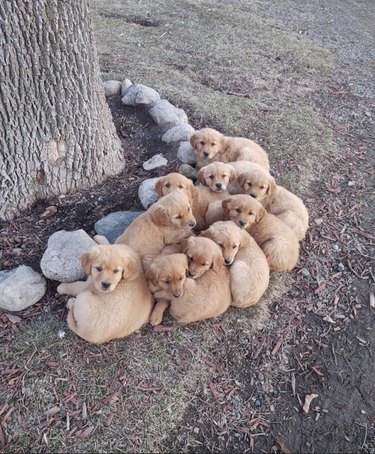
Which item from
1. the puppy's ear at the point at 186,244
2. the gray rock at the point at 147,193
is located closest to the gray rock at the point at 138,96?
the gray rock at the point at 147,193

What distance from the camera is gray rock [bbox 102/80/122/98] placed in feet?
22.2

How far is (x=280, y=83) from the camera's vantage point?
26.8 ft

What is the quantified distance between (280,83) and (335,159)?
8.56ft

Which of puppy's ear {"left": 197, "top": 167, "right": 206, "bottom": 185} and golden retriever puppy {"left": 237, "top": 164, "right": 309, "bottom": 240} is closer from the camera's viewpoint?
golden retriever puppy {"left": 237, "top": 164, "right": 309, "bottom": 240}

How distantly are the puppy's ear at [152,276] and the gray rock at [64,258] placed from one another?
28.7 inches

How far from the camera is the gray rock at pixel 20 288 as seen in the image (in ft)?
12.3

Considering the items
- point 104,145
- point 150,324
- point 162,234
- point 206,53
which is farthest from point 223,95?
point 150,324

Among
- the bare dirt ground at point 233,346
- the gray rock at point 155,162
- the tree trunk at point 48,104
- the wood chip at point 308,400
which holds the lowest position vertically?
the wood chip at point 308,400

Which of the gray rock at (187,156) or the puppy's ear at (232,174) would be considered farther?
the gray rock at (187,156)

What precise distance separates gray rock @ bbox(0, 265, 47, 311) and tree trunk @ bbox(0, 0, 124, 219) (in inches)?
39.0

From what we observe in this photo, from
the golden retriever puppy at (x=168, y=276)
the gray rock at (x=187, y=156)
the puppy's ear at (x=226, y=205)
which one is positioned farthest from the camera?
the gray rock at (x=187, y=156)

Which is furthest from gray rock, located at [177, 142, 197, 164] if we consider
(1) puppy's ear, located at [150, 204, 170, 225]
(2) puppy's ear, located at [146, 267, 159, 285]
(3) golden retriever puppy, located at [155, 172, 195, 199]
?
(2) puppy's ear, located at [146, 267, 159, 285]

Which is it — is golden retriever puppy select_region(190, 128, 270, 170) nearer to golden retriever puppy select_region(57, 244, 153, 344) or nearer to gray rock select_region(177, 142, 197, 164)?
gray rock select_region(177, 142, 197, 164)

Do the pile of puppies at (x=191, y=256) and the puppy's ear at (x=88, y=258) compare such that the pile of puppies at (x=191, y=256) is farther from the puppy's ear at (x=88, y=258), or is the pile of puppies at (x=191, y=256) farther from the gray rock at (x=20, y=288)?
the gray rock at (x=20, y=288)
